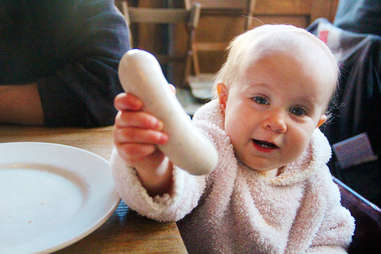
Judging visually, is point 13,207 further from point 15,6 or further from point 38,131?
point 15,6

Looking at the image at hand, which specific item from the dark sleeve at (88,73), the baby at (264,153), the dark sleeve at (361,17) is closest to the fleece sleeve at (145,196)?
the baby at (264,153)

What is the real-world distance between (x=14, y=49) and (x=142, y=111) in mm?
641

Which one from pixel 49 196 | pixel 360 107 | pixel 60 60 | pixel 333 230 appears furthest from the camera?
pixel 360 107

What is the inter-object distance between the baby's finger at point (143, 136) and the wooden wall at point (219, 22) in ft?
7.49

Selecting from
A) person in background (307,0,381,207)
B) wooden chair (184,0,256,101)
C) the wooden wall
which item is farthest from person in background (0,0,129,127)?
the wooden wall

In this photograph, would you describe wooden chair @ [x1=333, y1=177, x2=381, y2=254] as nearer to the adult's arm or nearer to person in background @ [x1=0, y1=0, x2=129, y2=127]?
person in background @ [x1=0, y1=0, x2=129, y2=127]

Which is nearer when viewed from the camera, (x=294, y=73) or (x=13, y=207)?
(x=13, y=207)

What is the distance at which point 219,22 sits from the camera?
268 centimetres

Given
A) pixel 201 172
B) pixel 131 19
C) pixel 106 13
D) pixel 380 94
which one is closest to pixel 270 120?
pixel 201 172

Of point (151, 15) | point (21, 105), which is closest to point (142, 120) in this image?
point (21, 105)

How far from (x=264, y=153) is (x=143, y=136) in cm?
28

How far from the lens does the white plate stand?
1.28 ft

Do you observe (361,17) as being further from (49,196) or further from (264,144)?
(49,196)

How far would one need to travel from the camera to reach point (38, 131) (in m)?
0.75
